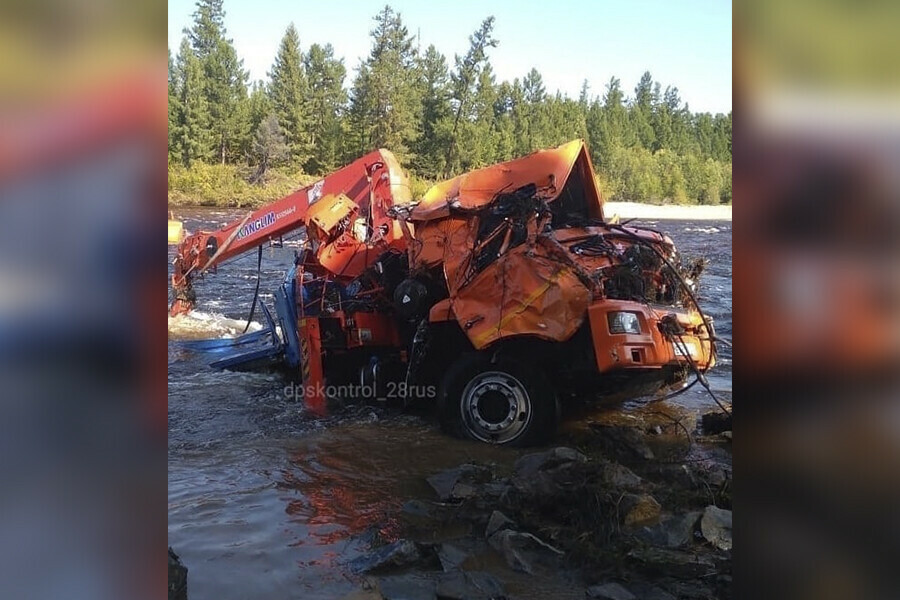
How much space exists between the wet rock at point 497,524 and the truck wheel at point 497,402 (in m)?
0.98

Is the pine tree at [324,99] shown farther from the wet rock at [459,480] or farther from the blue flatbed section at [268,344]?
the wet rock at [459,480]

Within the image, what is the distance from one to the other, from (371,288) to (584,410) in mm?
1776

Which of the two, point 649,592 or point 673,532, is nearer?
point 649,592

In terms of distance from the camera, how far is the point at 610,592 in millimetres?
2750

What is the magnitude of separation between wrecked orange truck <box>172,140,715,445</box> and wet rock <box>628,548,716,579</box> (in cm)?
120

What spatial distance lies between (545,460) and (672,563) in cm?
100

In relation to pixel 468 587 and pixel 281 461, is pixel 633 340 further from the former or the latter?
pixel 281 461

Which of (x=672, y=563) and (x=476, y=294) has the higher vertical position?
(x=476, y=294)

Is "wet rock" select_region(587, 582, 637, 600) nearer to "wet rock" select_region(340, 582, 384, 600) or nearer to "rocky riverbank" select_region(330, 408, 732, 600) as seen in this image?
"rocky riverbank" select_region(330, 408, 732, 600)

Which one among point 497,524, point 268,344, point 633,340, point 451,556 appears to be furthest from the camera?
point 268,344

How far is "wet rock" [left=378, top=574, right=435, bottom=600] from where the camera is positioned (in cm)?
273

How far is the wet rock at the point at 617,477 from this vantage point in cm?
359

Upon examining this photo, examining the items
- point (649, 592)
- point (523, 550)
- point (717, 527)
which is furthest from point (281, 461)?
point (717, 527)

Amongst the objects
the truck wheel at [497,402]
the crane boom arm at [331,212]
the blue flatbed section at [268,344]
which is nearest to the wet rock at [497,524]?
the truck wheel at [497,402]
